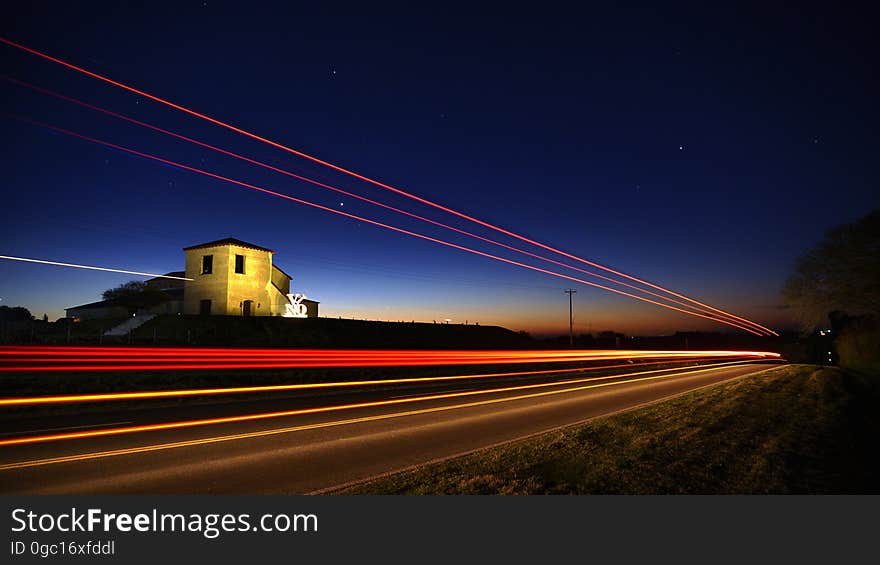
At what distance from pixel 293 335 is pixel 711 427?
41.8 m

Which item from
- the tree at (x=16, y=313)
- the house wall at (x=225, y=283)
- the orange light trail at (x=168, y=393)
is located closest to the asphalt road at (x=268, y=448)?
the orange light trail at (x=168, y=393)

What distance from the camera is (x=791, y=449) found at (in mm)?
8625

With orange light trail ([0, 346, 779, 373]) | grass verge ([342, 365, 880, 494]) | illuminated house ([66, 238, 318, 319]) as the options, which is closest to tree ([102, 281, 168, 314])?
illuminated house ([66, 238, 318, 319])

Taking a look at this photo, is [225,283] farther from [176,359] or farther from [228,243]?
[176,359]

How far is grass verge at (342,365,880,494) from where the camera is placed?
6492 millimetres

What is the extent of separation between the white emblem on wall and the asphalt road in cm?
4124

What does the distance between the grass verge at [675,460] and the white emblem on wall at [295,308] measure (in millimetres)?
47332

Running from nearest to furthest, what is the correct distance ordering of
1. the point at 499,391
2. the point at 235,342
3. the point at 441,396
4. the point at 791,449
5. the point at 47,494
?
the point at 47,494
the point at 791,449
the point at 441,396
the point at 499,391
the point at 235,342

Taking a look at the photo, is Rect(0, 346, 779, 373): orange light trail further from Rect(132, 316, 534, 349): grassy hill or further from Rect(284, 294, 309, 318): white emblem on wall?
Rect(284, 294, 309, 318): white emblem on wall

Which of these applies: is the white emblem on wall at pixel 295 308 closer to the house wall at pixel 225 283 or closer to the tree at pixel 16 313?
the house wall at pixel 225 283

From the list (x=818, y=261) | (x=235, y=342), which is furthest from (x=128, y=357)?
(x=818, y=261)

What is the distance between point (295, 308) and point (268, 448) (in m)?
47.9

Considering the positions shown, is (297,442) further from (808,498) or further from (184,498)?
(808,498)

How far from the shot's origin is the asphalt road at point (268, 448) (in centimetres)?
676
